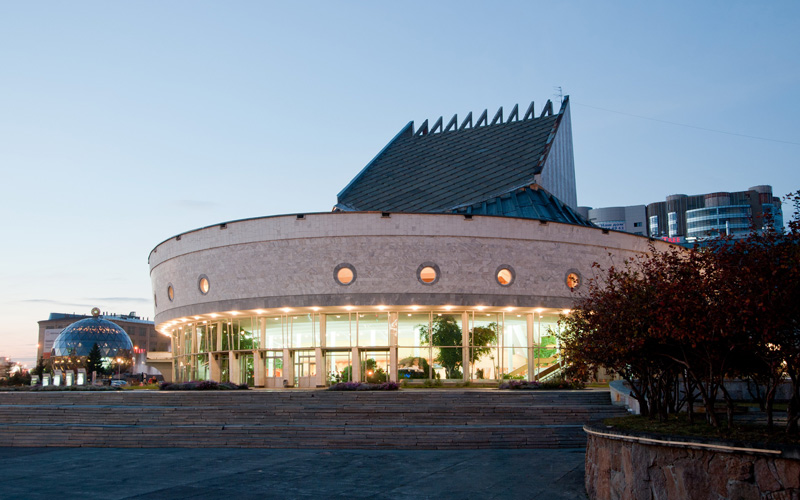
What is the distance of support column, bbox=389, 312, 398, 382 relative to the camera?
130ft

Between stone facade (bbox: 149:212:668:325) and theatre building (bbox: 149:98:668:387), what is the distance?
2.2 inches

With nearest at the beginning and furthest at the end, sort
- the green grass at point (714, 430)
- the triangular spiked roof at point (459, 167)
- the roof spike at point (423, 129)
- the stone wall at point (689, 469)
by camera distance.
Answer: the stone wall at point (689, 469)
the green grass at point (714, 430)
the triangular spiked roof at point (459, 167)
the roof spike at point (423, 129)

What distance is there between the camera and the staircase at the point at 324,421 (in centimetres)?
2238

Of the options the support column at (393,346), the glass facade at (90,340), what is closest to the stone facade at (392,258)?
the support column at (393,346)

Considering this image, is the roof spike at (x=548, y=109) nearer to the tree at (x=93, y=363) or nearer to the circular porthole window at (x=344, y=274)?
the circular porthole window at (x=344, y=274)

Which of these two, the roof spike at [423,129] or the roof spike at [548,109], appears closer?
the roof spike at [548,109]

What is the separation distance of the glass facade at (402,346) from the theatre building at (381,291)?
60 mm

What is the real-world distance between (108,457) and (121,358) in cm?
9127

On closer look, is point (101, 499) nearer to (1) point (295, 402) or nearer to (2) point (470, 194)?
(1) point (295, 402)

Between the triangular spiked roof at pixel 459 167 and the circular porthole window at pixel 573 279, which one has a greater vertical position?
the triangular spiked roof at pixel 459 167

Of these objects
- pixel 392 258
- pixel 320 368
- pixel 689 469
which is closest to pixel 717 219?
pixel 392 258

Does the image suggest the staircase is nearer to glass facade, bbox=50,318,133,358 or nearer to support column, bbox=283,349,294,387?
support column, bbox=283,349,294,387

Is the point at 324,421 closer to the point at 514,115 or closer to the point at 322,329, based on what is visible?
Result: the point at 322,329

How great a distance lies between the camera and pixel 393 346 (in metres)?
39.7
